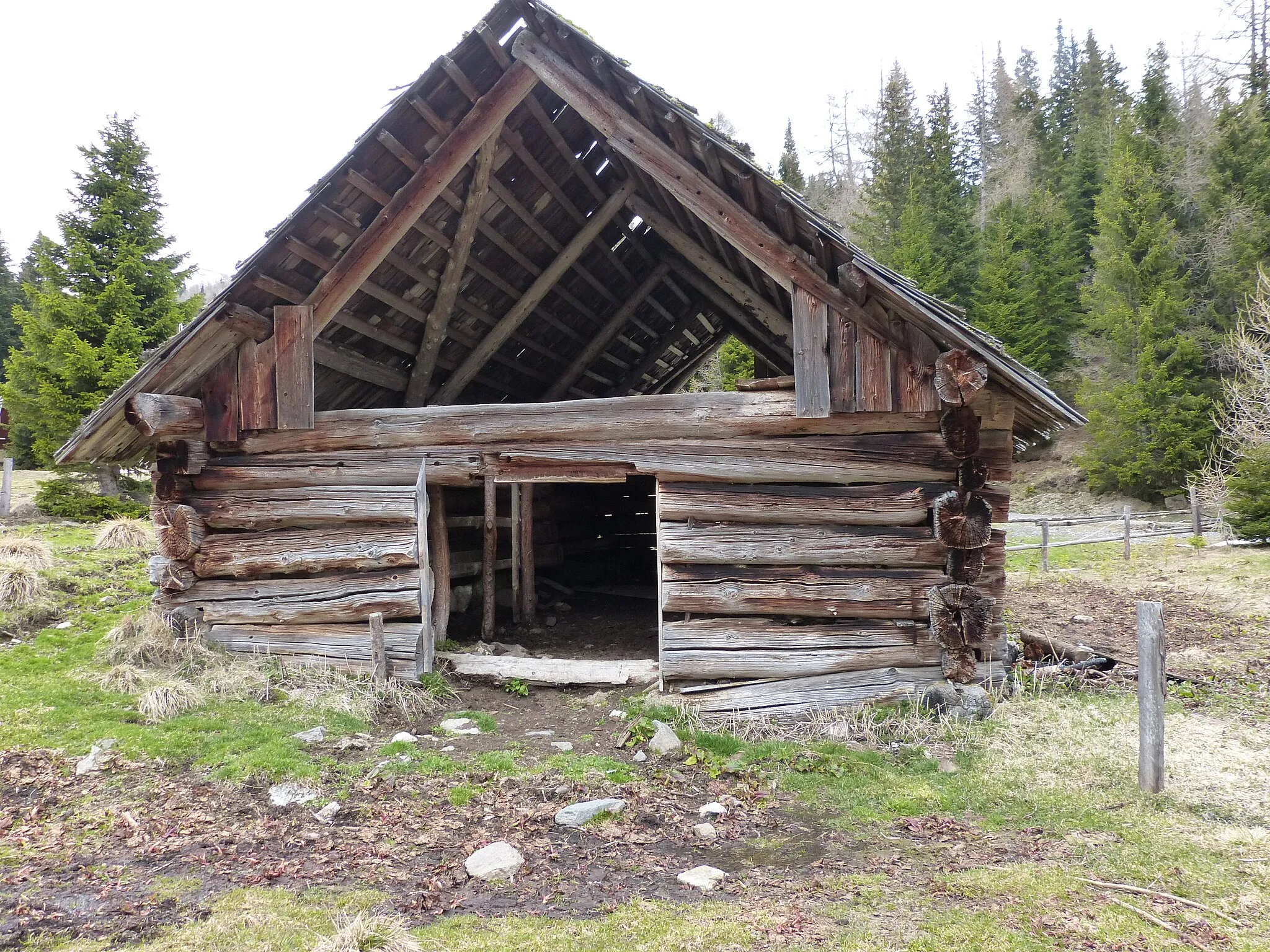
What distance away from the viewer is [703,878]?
384cm

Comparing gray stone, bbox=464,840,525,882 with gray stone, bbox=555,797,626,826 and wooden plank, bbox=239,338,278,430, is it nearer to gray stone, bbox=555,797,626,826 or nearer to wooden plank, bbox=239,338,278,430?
gray stone, bbox=555,797,626,826

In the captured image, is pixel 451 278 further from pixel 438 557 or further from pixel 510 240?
pixel 438 557

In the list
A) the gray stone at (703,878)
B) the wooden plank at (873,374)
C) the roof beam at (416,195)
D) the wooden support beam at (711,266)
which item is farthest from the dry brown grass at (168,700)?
the wooden support beam at (711,266)

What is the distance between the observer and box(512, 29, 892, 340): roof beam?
19.4ft

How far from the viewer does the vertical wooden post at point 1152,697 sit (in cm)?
450

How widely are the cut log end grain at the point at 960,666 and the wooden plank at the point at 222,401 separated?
6.90 metres

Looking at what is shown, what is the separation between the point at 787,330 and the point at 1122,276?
23.3m

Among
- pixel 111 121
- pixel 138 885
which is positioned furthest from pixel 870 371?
pixel 111 121

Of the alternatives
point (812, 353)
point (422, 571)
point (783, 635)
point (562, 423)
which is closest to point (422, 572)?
point (422, 571)

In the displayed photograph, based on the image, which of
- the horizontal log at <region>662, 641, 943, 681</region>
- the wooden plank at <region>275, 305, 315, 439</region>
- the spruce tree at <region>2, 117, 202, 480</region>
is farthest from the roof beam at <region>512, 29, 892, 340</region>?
the spruce tree at <region>2, 117, 202, 480</region>

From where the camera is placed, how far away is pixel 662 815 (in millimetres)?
4605

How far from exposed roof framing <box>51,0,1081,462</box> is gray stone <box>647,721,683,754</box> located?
143 inches

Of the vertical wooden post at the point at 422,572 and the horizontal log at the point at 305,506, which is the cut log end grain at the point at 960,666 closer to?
the vertical wooden post at the point at 422,572

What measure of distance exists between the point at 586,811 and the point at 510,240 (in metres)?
5.80
